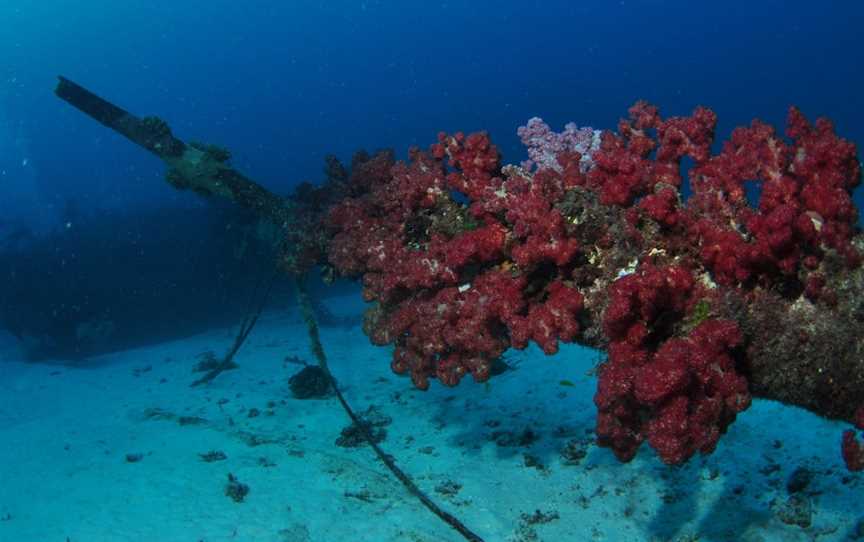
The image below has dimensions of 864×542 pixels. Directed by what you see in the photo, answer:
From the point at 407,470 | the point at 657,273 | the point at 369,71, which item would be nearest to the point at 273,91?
the point at 369,71

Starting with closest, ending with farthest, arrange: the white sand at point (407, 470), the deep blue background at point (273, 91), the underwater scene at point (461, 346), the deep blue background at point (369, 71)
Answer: the underwater scene at point (461, 346), the white sand at point (407, 470), the deep blue background at point (273, 91), the deep blue background at point (369, 71)

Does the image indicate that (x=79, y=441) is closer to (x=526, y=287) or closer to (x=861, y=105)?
(x=526, y=287)

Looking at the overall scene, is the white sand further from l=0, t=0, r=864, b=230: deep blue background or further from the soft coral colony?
l=0, t=0, r=864, b=230: deep blue background

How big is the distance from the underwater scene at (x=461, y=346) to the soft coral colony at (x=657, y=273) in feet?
0.06

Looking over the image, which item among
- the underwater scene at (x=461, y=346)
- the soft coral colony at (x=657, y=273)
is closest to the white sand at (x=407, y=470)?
the underwater scene at (x=461, y=346)

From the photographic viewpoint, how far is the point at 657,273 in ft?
9.94

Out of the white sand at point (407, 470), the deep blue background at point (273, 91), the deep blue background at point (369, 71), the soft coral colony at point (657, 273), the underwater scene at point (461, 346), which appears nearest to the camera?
the soft coral colony at point (657, 273)

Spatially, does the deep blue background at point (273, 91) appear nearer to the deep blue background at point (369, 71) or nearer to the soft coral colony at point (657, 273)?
the deep blue background at point (369, 71)

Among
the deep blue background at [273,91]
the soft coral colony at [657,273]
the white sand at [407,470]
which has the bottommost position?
the white sand at [407,470]

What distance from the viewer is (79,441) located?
988cm

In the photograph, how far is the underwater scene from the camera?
9.88 feet

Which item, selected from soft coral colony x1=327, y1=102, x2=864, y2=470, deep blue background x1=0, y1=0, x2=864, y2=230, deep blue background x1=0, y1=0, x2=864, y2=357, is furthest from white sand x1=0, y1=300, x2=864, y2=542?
deep blue background x1=0, y1=0, x2=864, y2=230

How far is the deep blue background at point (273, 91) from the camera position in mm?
18062

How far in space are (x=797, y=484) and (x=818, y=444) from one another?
4.16ft
